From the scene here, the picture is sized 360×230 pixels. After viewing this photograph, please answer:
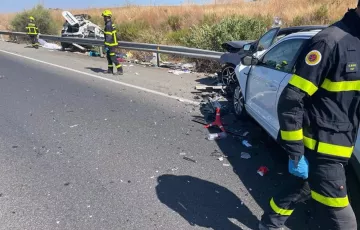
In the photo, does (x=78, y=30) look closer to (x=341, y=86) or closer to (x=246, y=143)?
(x=246, y=143)

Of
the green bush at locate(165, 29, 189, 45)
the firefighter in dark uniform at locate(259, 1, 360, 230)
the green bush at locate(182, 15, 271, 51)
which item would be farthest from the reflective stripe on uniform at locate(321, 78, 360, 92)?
the green bush at locate(165, 29, 189, 45)

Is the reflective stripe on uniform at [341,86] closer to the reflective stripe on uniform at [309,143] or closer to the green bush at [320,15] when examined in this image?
the reflective stripe on uniform at [309,143]

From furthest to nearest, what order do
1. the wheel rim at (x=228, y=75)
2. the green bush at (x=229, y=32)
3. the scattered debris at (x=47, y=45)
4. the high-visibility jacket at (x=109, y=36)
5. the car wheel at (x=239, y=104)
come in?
the scattered debris at (x=47, y=45)
the green bush at (x=229, y=32)
the high-visibility jacket at (x=109, y=36)
the wheel rim at (x=228, y=75)
the car wheel at (x=239, y=104)

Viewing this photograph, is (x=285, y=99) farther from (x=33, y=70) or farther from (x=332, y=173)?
(x=33, y=70)

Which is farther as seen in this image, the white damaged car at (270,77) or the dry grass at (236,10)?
the dry grass at (236,10)

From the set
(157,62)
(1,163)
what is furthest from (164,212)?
(157,62)

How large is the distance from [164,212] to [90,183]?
3.35ft

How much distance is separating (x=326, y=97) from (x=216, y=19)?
1545 cm

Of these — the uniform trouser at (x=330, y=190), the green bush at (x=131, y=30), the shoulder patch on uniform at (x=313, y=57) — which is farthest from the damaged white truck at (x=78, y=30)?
the shoulder patch on uniform at (x=313, y=57)

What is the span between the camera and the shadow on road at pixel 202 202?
299cm

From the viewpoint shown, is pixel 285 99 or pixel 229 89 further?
pixel 229 89

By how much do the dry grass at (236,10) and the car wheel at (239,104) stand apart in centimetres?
1002

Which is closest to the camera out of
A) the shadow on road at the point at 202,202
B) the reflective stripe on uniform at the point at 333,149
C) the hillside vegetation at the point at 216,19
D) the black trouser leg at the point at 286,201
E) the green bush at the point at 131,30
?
the reflective stripe on uniform at the point at 333,149

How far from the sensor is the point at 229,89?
7.36 m
